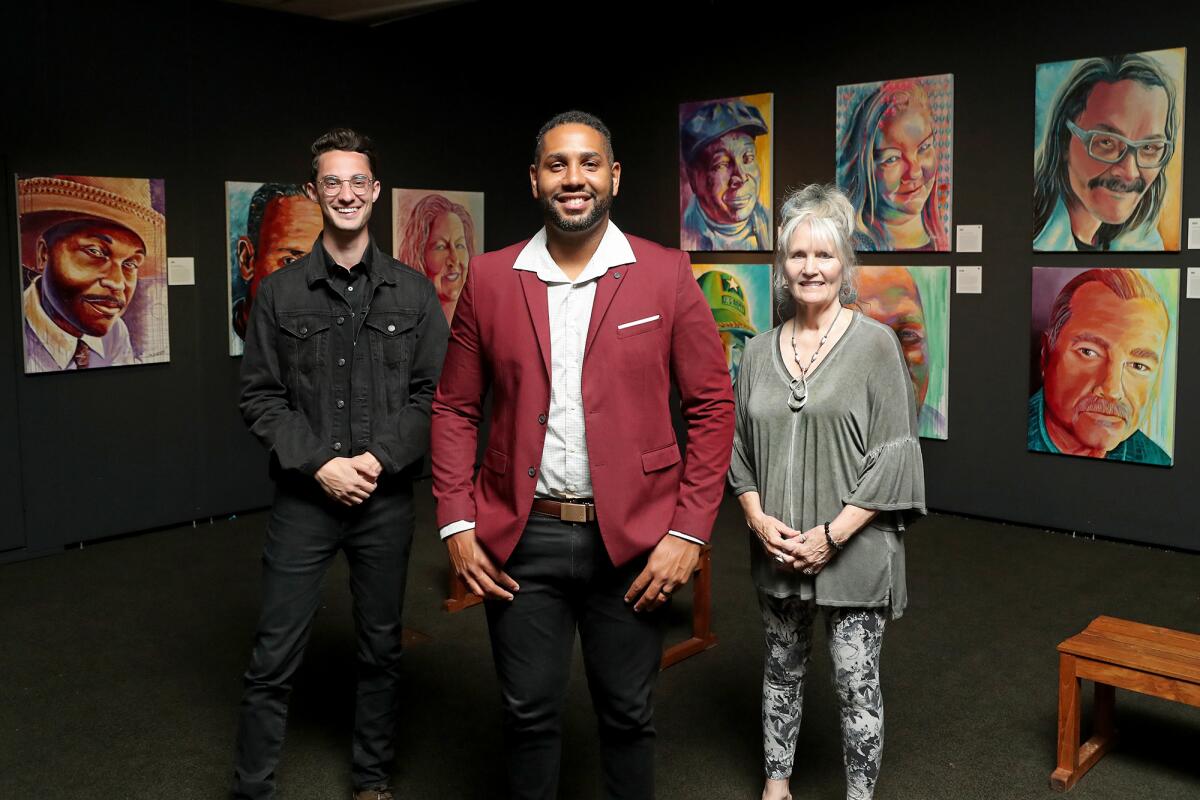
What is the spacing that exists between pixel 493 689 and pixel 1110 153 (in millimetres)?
4418

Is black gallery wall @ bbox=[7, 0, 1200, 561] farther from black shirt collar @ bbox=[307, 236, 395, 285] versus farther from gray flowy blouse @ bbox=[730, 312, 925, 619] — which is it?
gray flowy blouse @ bbox=[730, 312, 925, 619]

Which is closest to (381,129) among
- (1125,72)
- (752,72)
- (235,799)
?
(752,72)

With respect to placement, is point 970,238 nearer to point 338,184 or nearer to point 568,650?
point 338,184

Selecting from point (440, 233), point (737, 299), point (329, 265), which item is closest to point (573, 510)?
point (329, 265)

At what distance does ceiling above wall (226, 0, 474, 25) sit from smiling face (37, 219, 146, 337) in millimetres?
1777

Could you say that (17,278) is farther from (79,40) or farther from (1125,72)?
(1125,72)

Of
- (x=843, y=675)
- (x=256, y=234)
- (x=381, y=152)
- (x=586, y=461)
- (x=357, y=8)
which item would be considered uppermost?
(x=357, y=8)

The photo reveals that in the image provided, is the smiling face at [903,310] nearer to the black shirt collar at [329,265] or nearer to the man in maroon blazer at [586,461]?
→ the black shirt collar at [329,265]

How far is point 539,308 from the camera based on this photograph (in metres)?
2.51

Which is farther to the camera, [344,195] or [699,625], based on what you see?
[699,625]

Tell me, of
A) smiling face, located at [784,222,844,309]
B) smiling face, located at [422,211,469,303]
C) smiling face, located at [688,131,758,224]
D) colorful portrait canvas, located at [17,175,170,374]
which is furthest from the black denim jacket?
smiling face, located at [688,131,758,224]

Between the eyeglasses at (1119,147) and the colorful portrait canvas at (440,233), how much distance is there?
407cm

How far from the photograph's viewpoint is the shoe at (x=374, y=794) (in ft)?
10.9

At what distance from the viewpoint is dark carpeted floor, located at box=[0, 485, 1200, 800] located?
3.50 metres
